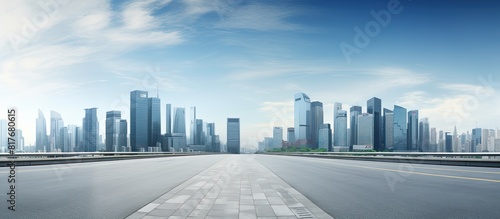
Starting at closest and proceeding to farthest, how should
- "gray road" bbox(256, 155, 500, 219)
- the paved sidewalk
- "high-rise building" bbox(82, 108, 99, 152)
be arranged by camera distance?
"gray road" bbox(256, 155, 500, 219)
the paved sidewalk
"high-rise building" bbox(82, 108, 99, 152)

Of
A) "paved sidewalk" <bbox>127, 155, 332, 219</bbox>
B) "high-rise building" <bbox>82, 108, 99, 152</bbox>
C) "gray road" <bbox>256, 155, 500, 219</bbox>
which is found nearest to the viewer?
"gray road" <bbox>256, 155, 500, 219</bbox>

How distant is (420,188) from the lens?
11.0 meters

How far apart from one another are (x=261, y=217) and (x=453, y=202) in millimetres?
4704

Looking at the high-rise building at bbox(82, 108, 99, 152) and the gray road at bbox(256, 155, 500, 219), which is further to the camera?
the high-rise building at bbox(82, 108, 99, 152)

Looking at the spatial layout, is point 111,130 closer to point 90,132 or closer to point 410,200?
point 90,132

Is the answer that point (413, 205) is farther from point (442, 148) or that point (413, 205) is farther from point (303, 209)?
point (442, 148)

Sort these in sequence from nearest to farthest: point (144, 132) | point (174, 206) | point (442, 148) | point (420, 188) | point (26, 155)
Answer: point (174, 206), point (420, 188), point (26, 155), point (442, 148), point (144, 132)

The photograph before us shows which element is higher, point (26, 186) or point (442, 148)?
point (26, 186)

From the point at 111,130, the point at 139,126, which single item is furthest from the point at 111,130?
the point at 139,126

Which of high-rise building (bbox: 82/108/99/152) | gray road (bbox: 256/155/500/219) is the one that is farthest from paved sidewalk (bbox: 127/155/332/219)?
high-rise building (bbox: 82/108/99/152)

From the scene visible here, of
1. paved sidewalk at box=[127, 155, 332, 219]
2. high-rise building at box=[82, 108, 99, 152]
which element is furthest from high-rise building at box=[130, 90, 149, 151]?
paved sidewalk at box=[127, 155, 332, 219]

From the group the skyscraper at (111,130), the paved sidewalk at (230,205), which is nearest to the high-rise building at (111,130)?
the skyscraper at (111,130)

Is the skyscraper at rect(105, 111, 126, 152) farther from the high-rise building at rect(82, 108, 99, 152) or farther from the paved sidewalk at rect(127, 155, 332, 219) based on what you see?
the paved sidewalk at rect(127, 155, 332, 219)

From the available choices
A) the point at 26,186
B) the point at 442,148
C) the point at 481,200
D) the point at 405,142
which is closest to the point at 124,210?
the point at 26,186
